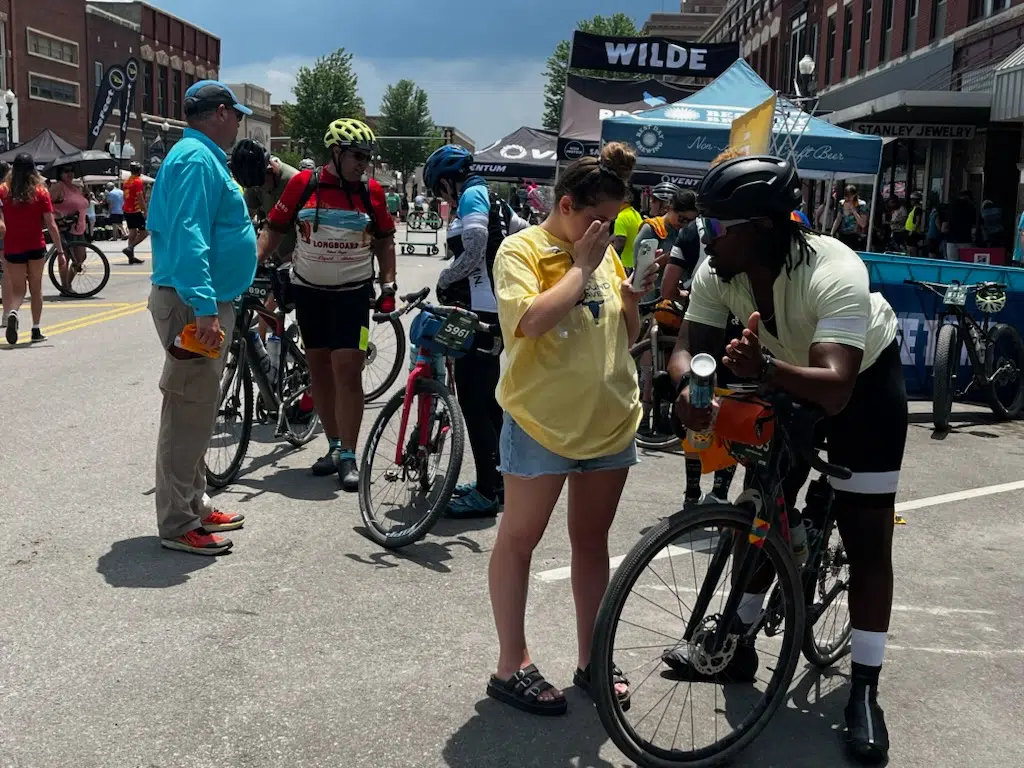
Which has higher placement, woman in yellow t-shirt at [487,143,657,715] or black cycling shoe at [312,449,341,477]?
woman in yellow t-shirt at [487,143,657,715]

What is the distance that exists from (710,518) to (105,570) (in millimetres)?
2967

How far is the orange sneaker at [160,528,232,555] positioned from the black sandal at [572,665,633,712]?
202 centimetres

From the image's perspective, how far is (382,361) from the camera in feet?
30.6

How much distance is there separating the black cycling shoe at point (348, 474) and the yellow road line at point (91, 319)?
782 cm

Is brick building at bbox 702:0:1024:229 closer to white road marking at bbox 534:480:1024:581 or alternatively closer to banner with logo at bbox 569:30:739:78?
banner with logo at bbox 569:30:739:78

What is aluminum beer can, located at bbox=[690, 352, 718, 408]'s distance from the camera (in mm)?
3061

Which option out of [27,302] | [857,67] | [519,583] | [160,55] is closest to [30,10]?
[160,55]

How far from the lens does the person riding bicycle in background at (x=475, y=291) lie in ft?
19.2

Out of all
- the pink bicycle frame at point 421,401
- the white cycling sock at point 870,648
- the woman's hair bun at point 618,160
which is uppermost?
the woman's hair bun at point 618,160

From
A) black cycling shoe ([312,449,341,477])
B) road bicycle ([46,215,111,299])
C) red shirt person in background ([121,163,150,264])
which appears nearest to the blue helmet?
black cycling shoe ([312,449,341,477])

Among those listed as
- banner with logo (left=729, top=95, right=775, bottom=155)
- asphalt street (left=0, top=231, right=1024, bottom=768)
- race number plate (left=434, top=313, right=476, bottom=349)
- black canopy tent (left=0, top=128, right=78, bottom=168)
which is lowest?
asphalt street (left=0, top=231, right=1024, bottom=768)

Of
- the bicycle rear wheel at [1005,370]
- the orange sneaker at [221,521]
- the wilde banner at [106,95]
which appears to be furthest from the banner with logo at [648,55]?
the wilde banner at [106,95]

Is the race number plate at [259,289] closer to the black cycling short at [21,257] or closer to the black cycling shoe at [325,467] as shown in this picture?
the black cycling shoe at [325,467]

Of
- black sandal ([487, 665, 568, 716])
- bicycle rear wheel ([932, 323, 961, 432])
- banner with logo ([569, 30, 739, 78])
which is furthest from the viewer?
banner with logo ([569, 30, 739, 78])
